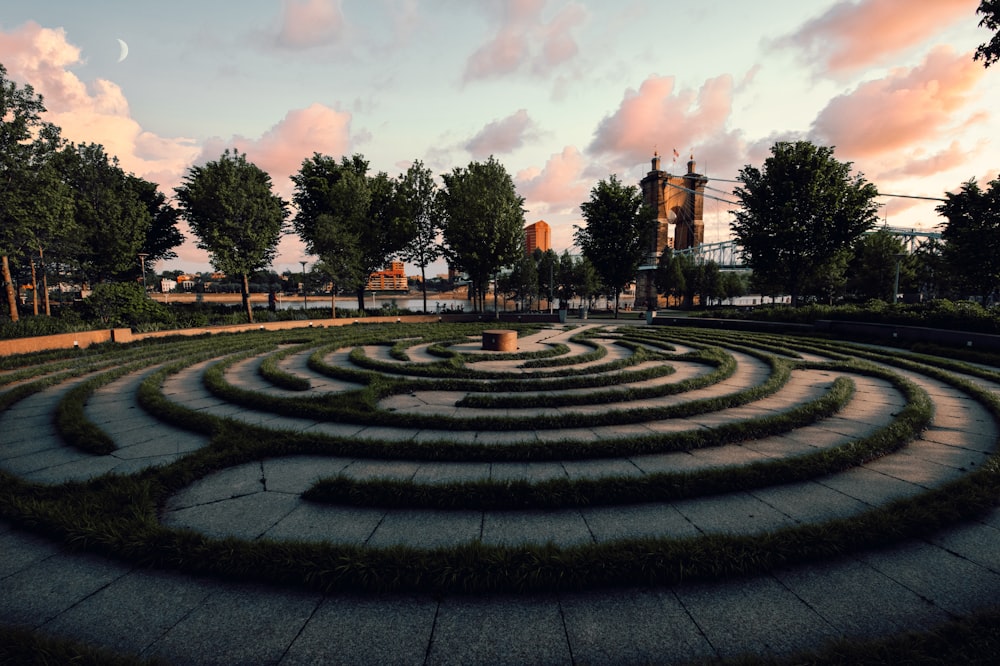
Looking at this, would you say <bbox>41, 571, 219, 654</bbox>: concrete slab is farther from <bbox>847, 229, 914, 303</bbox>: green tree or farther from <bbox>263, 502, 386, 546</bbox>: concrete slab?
<bbox>847, 229, 914, 303</bbox>: green tree

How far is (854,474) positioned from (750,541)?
10.5ft

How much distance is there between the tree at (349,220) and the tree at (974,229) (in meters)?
40.2

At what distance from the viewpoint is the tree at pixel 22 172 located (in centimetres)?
2223

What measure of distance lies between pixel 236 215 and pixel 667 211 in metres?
130

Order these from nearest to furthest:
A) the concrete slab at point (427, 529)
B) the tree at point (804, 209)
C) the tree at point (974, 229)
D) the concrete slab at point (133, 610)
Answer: the concrete slab at point (133, 610) → the concrete slab at point (427, 529) → the tree at point (974, 229) → the tree at point (804, 209)

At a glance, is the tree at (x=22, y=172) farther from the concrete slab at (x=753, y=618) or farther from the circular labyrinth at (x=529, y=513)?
the concrete slab at (x=753, y=618)

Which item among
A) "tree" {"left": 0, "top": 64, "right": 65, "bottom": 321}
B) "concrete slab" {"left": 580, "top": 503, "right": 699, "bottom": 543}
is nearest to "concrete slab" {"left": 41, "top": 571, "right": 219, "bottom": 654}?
"concrete slab" {"left": 580, "top": 503, "right": 699, "bottom": 543}

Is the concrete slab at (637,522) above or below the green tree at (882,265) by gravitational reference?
below

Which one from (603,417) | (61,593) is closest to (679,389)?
(603,417)

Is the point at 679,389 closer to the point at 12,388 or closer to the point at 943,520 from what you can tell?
the point at 943,520

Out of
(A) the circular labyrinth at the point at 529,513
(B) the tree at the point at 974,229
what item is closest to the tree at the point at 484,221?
(A) the circular labyrinth at the point at 529,513

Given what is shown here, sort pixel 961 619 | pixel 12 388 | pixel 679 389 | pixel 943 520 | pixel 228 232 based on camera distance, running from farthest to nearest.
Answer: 1. pixel 228 232
2. pixel 12 388
3. pixel 679 389
4. pixel 943 520
5. pixel 961 619

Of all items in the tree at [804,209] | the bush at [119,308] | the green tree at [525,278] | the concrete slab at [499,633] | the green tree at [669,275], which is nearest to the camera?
the concrete slab at [499,633]

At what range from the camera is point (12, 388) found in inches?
436
